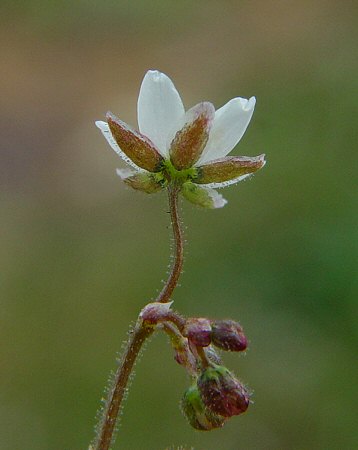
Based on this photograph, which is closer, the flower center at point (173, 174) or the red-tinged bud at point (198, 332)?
the red-tinged bud at point (198, 332)

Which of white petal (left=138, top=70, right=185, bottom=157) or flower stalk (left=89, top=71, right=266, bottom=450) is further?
white petal (left=138, top=70, right=185, bottom=157)

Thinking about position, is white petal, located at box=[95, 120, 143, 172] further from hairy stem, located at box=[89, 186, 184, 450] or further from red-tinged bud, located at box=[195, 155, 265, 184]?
hairy stem, located at box=[89, 186, 184, 450]

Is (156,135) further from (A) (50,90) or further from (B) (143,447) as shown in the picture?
(A) (50,90)

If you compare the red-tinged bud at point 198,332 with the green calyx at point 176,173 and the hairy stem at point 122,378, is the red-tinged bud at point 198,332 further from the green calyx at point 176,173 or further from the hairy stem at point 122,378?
the green calyx at point 176,173

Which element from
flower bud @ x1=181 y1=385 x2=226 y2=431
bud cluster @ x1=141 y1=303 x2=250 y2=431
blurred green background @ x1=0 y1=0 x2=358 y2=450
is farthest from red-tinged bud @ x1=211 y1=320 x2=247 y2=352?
blurred green background @ x1=0 y1=0 x2=358 y2=450

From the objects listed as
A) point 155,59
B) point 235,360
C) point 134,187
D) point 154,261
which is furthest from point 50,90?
point 134,187

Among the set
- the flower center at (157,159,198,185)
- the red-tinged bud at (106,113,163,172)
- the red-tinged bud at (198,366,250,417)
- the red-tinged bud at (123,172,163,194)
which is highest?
the red-tinged bud at (106,113,163,172)

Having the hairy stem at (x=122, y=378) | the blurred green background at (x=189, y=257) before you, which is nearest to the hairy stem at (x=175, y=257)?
the hairy stem at (x=122, y=378)
